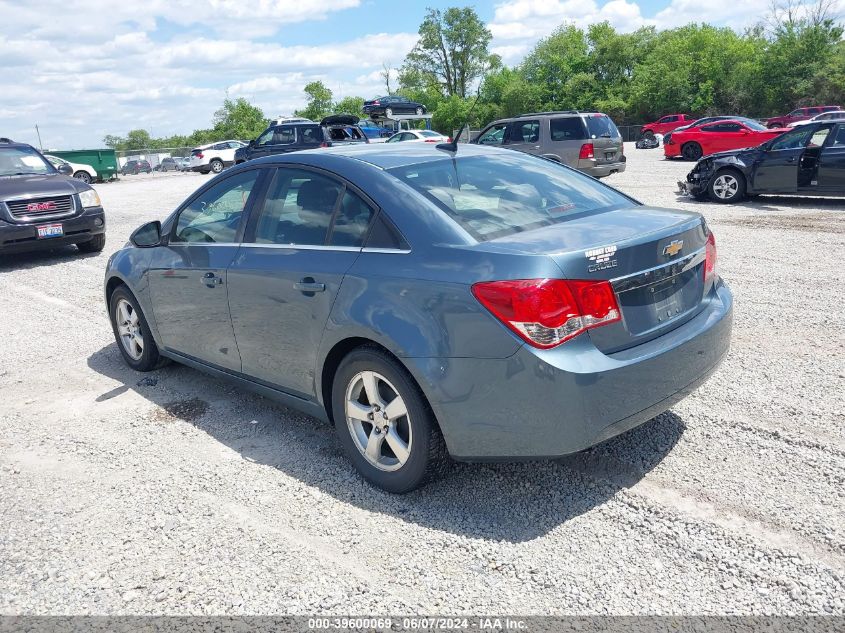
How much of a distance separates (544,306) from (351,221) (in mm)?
1240

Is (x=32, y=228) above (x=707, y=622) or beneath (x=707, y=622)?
above

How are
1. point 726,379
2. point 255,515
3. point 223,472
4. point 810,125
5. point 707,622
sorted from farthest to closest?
1. point 810,125
2. point 726,379
3. point 223,472
4. point 255,515
5. point 707,622

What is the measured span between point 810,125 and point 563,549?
1234 cm

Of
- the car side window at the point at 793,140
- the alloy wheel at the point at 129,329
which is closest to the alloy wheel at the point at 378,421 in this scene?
the alloy wheel at the point at 129,329

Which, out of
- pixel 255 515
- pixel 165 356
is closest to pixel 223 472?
pixel 255 515

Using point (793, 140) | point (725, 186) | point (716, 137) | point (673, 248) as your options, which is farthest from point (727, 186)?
point (716, 137)

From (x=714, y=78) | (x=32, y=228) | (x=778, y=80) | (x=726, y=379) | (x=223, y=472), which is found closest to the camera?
(x=223, y=472)

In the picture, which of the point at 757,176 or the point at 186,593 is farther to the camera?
the point at 757,176

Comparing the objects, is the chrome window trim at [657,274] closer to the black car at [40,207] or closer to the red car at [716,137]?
the black car at [40,207]

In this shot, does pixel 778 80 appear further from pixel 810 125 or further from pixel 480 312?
pixel 480 312

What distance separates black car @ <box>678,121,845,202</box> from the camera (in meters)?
12.1

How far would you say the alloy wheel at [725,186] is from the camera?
1332 cm

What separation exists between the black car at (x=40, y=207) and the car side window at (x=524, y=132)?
10414mm

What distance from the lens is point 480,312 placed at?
2.93 meters
